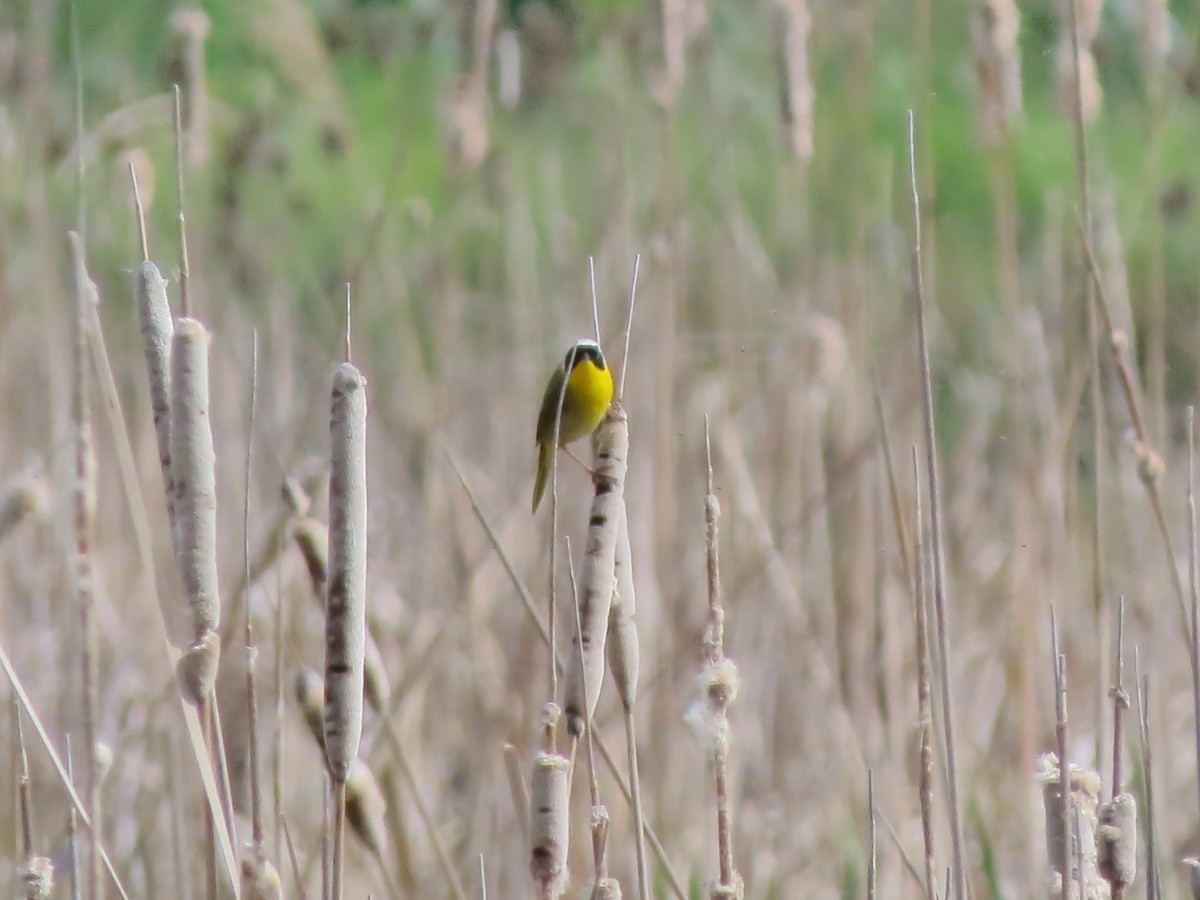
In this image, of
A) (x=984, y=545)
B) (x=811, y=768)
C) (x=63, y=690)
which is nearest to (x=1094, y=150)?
(x=984, y=545)

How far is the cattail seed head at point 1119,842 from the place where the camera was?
0.75 m

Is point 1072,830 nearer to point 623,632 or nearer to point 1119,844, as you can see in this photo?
point 1119,844

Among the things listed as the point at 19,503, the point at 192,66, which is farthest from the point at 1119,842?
the point at 192,66

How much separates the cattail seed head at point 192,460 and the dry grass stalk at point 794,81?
84 cm

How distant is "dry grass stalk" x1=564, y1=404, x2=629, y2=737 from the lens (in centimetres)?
63

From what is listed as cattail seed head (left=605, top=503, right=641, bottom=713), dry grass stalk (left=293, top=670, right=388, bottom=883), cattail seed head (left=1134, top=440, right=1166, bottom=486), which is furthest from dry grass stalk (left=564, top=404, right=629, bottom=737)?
cattail seed head (left=1134, top=440, right=1166, bottom=486)

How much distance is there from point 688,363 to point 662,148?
0.38 meters

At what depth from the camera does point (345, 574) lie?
59 cm

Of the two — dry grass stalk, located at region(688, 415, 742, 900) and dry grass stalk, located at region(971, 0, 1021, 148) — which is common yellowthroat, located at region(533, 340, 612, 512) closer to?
dry grass stalk, located at region(688, 415, 742, 900)

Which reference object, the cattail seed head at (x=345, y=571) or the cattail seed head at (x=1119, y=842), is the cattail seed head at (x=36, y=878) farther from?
the cattail seed head at (x=1119, y=842)

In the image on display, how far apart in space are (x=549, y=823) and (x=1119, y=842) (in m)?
0.32

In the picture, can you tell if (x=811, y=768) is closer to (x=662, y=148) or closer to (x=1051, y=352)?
(x=1051, y=352)

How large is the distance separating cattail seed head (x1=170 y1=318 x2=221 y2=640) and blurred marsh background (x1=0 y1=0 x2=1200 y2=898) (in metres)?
0.42

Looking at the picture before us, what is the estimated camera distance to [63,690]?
145cm
